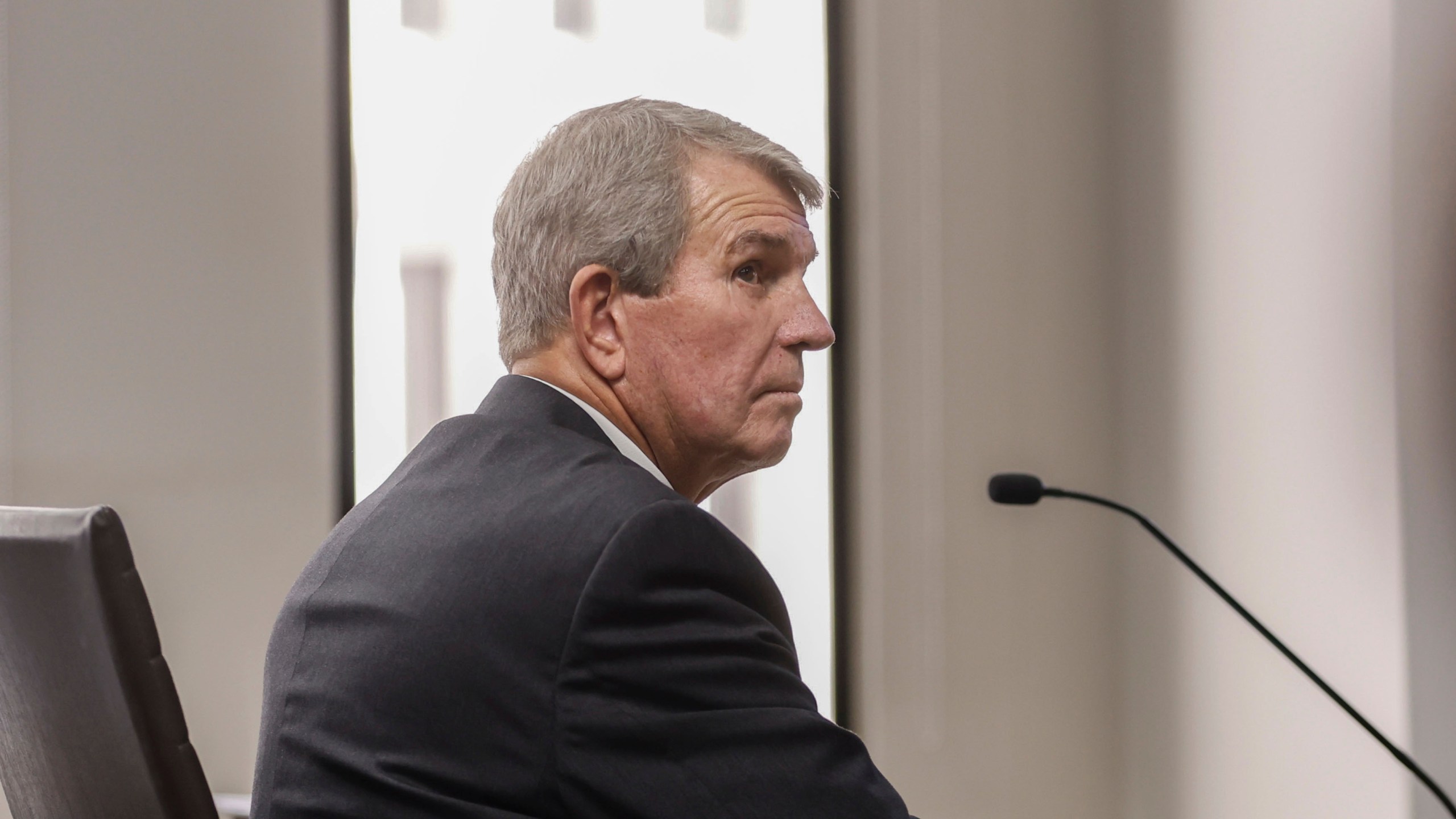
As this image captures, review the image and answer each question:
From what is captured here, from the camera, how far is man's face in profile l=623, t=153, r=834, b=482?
102cm

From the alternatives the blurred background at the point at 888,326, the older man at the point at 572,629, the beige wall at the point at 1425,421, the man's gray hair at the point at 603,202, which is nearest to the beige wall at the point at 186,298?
the blurred background at the point at 888,326

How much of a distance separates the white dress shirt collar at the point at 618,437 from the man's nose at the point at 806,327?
18 cm

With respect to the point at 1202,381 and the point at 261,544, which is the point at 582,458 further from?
the point at 261,544

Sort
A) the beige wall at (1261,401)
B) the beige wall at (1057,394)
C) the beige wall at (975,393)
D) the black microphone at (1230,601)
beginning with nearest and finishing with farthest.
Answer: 1. the black microphone at (1230,601)
2. the beige wall at (1261,401)
3. the beige wall at (1057,394)
4. the beige wall at (975,393)

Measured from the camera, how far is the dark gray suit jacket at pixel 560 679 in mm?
733

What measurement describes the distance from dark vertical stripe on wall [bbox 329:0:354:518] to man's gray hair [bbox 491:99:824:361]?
4.21ft

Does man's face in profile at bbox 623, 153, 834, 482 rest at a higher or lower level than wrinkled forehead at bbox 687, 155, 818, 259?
lower

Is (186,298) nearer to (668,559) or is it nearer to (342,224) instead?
(342,224)

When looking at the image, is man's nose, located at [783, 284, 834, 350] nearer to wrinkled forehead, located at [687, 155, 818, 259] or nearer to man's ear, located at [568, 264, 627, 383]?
wrinkled forehead, located at [687, 155, 818, 259]

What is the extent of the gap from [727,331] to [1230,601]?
0.81 metres

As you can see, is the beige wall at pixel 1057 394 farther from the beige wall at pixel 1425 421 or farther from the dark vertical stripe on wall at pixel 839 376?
the beige wall at pixel 1425 421

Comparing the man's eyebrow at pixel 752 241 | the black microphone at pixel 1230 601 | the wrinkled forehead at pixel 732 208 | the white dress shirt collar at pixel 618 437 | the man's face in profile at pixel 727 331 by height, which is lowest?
the black microphone at pixel 1230 601

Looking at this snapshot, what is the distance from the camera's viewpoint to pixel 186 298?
7.47ft

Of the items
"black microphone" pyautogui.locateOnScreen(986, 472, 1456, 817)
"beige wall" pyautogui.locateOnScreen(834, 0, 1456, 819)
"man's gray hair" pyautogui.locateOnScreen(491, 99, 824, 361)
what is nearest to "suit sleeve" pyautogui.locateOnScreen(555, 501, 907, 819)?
"man's gray hair" pyautogui.locateOnScreen(491, 99, 824, 361)
